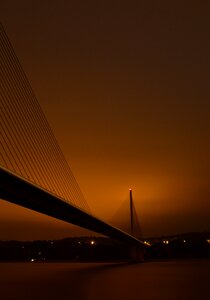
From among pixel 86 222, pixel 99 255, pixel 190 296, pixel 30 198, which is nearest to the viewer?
pixel 190 296

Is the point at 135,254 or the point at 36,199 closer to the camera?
the point at 36,199

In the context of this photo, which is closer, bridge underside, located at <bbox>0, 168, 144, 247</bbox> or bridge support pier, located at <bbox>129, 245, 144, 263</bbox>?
bridge underside, located at <bbox>0, 168, 144, 247</bbox>

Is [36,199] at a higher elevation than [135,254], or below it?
below

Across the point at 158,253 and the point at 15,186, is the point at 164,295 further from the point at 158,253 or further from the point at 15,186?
the point at 158,253

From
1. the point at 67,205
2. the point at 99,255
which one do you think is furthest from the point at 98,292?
the point at 99,255

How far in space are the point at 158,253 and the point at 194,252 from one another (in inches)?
167

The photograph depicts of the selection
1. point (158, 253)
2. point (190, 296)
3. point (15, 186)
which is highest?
point (158, 253)

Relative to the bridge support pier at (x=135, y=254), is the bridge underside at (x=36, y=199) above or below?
below

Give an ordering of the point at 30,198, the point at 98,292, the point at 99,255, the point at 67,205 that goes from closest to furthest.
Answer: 1. the point at 98,292
2. the point at 30,198
3. the point at 67,205
4. the point at 99,255

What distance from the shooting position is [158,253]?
4547 cm

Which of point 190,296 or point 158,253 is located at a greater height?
point 158,253

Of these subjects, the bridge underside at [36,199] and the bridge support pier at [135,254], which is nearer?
the bridge underside at [36,199]

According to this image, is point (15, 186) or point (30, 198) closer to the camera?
point (15, 186)

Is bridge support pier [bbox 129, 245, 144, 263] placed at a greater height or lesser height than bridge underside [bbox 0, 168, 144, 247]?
greater
